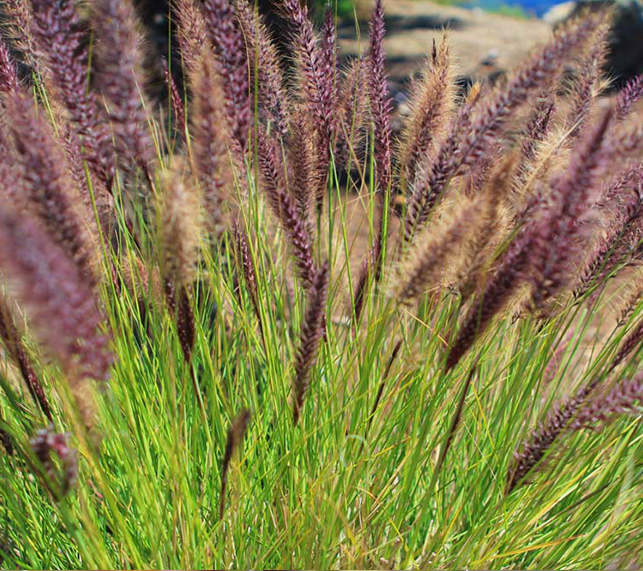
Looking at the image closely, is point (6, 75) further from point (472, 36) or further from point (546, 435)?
point (472, 36)

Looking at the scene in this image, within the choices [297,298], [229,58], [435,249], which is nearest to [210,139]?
[229,58]

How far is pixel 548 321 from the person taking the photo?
1846mm

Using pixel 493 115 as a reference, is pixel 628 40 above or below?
below

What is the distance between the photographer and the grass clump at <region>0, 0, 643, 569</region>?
1108mm

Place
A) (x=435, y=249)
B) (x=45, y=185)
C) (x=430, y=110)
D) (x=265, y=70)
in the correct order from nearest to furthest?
(x=45, y=185)
(x=435, y=249)
(x=430, y=110)
(x=265, y=70)

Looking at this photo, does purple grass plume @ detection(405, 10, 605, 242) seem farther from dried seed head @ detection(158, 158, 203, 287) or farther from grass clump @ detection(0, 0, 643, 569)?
dried seed head @ detection(158, 158, 203, 287)

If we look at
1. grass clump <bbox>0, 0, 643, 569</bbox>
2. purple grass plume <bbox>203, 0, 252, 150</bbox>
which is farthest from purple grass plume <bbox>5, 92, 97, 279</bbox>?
purple grass plume <bbox>203, 0, 252, 150</bbox>

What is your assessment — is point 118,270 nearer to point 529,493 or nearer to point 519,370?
point 519,370

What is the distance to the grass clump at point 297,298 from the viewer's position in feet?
3.64

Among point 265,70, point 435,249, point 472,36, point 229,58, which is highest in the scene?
point 229,58

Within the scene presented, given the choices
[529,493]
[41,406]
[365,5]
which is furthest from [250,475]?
[365,5]

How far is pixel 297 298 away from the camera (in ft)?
6.75

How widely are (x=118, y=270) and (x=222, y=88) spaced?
78cm

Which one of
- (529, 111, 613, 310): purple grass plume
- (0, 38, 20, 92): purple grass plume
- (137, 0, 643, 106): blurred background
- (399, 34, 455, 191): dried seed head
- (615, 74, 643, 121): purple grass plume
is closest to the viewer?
(529, 111, 613, 310): purple grass plume
